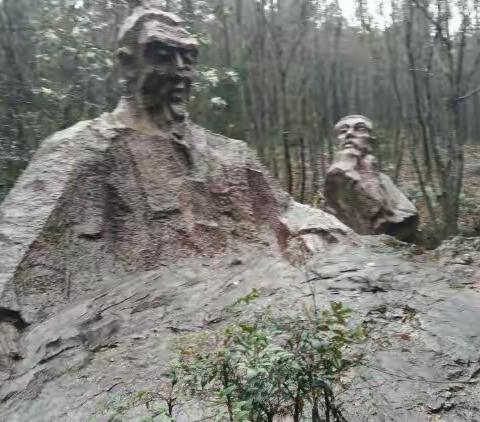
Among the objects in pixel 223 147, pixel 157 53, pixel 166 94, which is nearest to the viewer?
pixel 157 53

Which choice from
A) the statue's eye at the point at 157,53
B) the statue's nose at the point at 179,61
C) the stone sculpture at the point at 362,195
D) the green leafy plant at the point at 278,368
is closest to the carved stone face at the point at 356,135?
the stone sculpture at the point at 362,195

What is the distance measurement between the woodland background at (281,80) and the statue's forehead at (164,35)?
261 cm

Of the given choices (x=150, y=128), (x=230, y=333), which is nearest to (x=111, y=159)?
(x=150, y=128)

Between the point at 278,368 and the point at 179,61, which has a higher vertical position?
the point at 179,61

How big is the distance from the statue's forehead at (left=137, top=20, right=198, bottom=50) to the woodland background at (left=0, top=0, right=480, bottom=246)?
8.56 feet

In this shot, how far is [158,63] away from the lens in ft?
14.4

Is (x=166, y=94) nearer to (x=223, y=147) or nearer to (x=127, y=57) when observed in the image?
(x=127, y=57)

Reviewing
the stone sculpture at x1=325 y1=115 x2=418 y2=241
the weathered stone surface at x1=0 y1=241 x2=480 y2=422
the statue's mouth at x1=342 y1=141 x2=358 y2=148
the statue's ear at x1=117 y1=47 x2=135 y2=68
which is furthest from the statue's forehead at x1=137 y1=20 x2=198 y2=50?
the statue's mouth at x1=342 y1=141 x2=358 y2=148

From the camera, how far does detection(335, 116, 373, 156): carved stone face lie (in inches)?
334

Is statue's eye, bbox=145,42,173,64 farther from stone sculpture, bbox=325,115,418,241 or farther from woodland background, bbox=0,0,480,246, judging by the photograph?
stone sculpture, bbox=325,115,418,241

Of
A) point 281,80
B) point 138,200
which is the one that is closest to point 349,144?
point 281,80

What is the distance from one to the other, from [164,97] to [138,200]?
86 cm

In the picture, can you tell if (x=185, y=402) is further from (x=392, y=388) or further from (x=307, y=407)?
(x=392, y=388)

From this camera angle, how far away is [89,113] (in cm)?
897
